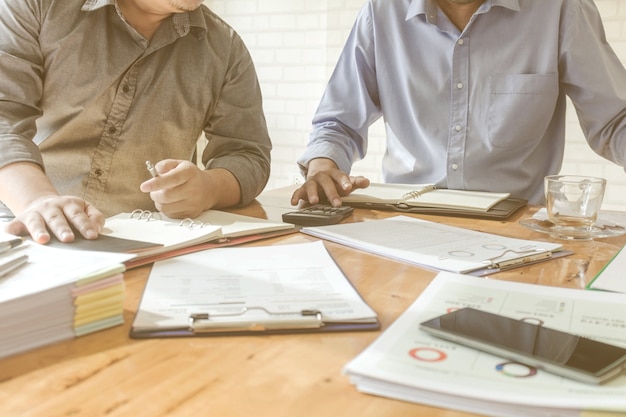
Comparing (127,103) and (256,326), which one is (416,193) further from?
(256,326)

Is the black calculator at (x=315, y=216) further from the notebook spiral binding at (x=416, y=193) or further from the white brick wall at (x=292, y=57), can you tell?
the white brick wall at (x=292, y=57)

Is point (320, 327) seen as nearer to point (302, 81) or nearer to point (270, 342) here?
point (270, 342)

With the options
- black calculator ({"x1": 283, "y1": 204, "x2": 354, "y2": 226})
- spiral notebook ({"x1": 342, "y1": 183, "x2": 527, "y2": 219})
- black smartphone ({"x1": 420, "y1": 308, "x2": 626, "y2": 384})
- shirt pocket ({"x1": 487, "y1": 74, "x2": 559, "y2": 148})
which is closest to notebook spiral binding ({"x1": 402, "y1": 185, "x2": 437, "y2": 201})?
spiral notebook ({"x1": 342, "y1": 183, "x2": 527, "y2": 219})

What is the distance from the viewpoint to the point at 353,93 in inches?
73.2

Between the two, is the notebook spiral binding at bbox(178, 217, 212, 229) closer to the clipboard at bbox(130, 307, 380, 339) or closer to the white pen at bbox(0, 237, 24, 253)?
the white pen at bbox(0, 237, 24, 253)

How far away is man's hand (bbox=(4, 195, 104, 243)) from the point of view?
33.8 inches

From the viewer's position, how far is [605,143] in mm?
1654

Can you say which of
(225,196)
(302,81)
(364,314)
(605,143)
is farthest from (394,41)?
(302,81)

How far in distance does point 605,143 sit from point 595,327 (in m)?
1.16

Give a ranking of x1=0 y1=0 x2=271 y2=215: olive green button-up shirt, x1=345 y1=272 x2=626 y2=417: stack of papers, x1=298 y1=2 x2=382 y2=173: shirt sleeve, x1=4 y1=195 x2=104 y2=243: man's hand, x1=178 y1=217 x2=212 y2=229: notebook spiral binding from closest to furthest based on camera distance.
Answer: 1. x1=345 y1=272 x2=626 y2=417: stack of papers
2. x1=4 y1=195 x2=104 y2=243: man's hand
3. x1=178 y1=217 x2=212 y2=229: notebook spiral binding
4. x1=0 y1=0 x2=271 y2=215: olive green button-up shirt
5. x1=298 y1=2 x2=382 y2=173: shirt sleeve

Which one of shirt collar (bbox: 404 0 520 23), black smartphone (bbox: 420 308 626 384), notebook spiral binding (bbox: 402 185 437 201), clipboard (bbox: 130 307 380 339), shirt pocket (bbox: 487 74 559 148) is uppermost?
shirt collar (bbox: 404 0 520 23)

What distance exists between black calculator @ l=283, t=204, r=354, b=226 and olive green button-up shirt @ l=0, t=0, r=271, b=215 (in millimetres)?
209

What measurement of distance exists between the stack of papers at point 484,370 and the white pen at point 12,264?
356 millimetres

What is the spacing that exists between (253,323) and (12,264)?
0.84 ft
